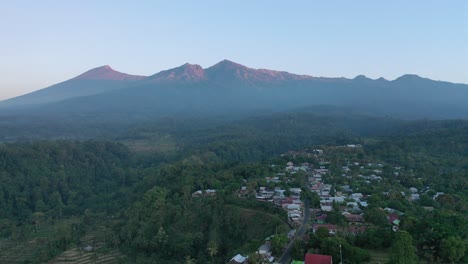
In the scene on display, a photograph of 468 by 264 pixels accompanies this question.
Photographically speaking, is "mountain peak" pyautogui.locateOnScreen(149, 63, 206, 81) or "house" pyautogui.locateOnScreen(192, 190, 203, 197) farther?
"mountain peak" pyautogui.locateOnScreen(149, 63, 206, 81)

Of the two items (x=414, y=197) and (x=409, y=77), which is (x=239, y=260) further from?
(x=409, y=77)

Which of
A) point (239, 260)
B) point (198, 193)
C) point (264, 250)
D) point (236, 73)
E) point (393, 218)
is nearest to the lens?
point (239, 260)

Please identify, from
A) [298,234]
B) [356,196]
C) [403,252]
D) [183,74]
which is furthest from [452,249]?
[183,74]

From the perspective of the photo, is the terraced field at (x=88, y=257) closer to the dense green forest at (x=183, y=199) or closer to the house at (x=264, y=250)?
the dense green forest at (x=183, y=199)

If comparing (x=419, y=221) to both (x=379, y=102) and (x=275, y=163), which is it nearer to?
(x=275, y=163)

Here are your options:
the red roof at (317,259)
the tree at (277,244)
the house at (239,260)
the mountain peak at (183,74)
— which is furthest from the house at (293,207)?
the mountain peak at (183,74)

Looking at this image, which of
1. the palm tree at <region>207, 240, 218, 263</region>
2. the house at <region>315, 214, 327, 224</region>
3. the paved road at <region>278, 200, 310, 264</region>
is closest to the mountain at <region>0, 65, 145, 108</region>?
the paved road at <region>278, 200, 310, 264</region>

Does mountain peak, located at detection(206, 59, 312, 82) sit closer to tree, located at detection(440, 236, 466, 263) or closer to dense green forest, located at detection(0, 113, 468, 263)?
dense green forest, located at detection(0, 113, 468, 263)
